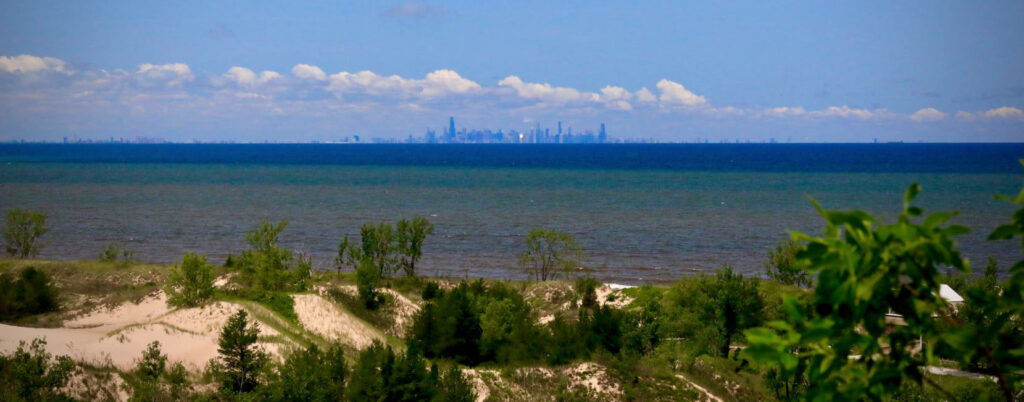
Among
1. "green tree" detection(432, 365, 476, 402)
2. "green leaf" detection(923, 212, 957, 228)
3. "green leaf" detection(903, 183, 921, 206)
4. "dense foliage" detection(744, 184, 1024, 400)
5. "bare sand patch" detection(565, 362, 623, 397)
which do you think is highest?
"green leaf" detection(903, 183, 921, 206)

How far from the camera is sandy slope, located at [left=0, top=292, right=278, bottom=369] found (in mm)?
23469

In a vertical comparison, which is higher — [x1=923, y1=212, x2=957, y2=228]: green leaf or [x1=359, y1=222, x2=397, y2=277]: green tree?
[x1=923, y1=212, x2=957, y2=228]: green leaf

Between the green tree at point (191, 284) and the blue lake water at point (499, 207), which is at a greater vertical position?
the green tree at point (191, 284)

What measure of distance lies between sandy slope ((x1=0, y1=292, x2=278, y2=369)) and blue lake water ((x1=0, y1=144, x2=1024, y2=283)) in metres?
21.0

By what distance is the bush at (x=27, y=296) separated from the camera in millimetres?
31281

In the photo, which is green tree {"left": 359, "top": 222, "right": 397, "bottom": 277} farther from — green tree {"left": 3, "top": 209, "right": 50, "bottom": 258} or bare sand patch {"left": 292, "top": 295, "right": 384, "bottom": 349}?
green tree {"left": 3, "top": 209, "right": 50, "bottom": 258}

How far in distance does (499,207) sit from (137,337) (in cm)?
6058

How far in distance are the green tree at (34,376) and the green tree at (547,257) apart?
28334 millimetres

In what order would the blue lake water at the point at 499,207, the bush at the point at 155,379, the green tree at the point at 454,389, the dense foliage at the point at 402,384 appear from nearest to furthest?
the dense foliage at the point at 402,384 → the bush at the point at 155,379 → the green tree at the point at 454,389 → the blue lake water at the point at 499,207

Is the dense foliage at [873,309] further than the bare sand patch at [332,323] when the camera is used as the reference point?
No

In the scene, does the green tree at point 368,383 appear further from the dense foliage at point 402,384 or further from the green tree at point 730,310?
the green tree at point 730,310

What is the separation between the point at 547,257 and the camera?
49.6 metres

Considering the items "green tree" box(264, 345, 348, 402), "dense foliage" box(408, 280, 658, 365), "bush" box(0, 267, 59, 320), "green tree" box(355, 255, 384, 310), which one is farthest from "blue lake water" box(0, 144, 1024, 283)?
"green tree" box(264, 345, 348, 402)

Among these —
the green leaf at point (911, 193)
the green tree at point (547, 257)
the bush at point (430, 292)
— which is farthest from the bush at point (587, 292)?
the green leaf at point (911, 193)
